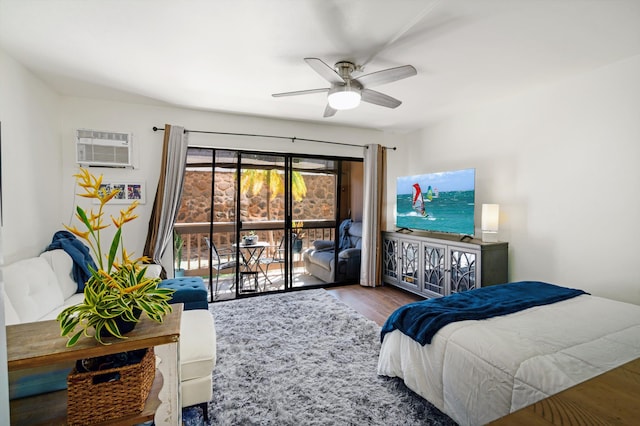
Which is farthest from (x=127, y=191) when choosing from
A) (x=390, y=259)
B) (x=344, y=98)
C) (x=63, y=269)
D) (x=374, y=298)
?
(x=390, y=259)

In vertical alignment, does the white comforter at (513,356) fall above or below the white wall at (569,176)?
Result: below

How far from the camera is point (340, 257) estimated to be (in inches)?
189

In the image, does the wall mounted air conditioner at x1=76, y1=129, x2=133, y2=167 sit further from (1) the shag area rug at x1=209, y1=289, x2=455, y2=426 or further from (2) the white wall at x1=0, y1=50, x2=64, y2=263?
(1) the shag area rug at x1=209, y1=289, x2=455, y2=426

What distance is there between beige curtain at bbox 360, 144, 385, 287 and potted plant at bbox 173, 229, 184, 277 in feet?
8.50

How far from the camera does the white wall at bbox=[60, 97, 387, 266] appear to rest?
335 cm

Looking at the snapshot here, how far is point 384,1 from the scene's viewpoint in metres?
1.78

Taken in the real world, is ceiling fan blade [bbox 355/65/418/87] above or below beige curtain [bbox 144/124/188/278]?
above

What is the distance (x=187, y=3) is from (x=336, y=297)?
349cm

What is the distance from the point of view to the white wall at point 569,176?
102 inches

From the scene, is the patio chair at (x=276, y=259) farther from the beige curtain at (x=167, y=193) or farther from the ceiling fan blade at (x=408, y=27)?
the ceiling fan blade at (x=408, y=27)

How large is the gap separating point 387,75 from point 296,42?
28.1 inches

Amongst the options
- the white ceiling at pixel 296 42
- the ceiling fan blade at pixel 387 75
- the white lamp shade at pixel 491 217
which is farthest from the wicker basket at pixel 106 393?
the white lamp shade at pixel 491 217

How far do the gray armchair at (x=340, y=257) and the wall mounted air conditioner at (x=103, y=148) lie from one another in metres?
2.66

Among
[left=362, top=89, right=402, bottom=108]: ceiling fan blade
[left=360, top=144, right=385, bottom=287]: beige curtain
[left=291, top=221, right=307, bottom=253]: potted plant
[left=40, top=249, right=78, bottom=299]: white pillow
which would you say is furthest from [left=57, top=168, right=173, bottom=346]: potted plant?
[left=360, top=144, right=385, bottom=287]: beige curtain
